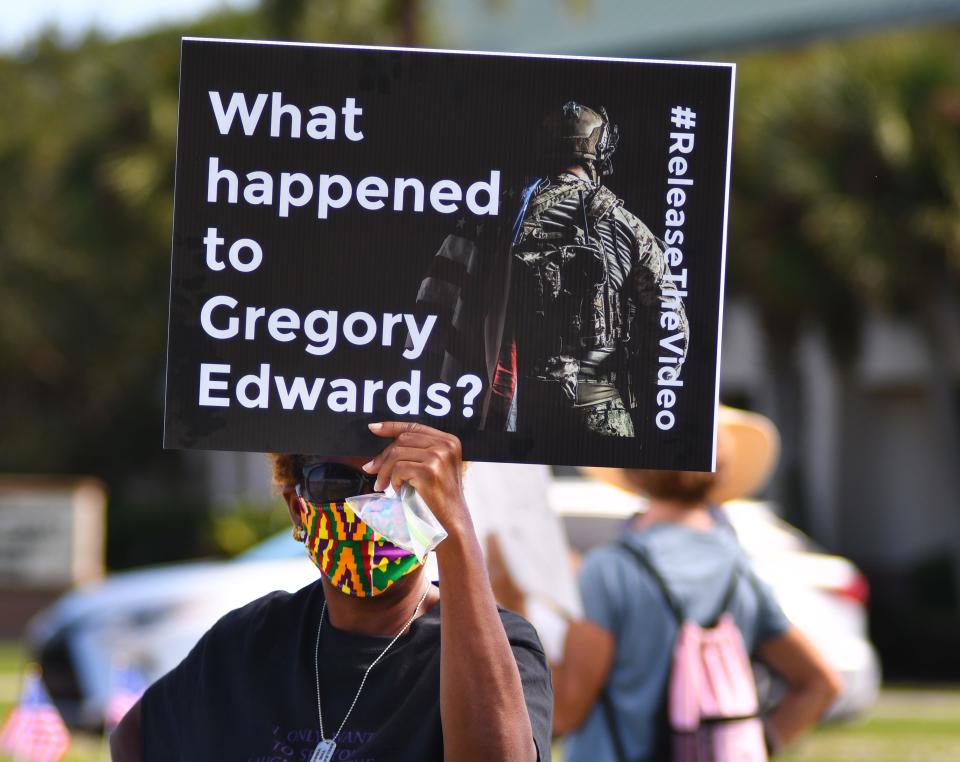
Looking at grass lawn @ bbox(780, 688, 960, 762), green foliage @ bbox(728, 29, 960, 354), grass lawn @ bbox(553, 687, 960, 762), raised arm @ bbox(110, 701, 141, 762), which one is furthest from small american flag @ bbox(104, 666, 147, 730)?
green foliage @ bbox(728, 29, 960, 354)

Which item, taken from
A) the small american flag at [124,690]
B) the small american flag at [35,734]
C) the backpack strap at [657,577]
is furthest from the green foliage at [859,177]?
the backpack strap at [657,577]

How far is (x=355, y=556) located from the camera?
8.00 ft

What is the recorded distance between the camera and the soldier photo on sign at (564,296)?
2.43m

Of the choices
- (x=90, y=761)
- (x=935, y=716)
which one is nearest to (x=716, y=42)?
(x=935, y=716)

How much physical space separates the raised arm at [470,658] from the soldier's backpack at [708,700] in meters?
1.50

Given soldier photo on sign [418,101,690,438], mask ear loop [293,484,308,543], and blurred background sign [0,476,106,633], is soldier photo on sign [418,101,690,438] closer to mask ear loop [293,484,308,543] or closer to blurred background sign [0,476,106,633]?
mask ear loop [293,484,308,543]

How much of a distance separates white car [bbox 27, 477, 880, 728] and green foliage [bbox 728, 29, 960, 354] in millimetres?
7592

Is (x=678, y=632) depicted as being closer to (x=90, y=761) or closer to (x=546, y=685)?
(x=546, y=685)

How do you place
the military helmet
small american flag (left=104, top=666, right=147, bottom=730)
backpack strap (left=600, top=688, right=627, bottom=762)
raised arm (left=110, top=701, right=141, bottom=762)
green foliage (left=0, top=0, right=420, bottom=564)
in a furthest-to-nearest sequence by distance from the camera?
1. green foliage (left=0, top=0, right=420, bottom=564)
2. small american flag (left=104, top=666, right=147, bottom=730)
3. backpack strap (left=600, top=688, right=627, bottom=762)
4. raised arm (left=110, top=701, right=141, bottom=762)
5. the military helmet

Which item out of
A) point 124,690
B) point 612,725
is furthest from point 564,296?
point 124,690

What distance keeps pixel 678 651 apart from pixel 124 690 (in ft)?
15.7

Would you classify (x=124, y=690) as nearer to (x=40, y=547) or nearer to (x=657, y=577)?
(x=657, y=577)

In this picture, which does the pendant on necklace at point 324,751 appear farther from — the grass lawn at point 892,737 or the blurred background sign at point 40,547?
the blurred background sign at point 40,547

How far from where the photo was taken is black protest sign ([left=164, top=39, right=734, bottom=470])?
2430 mm
